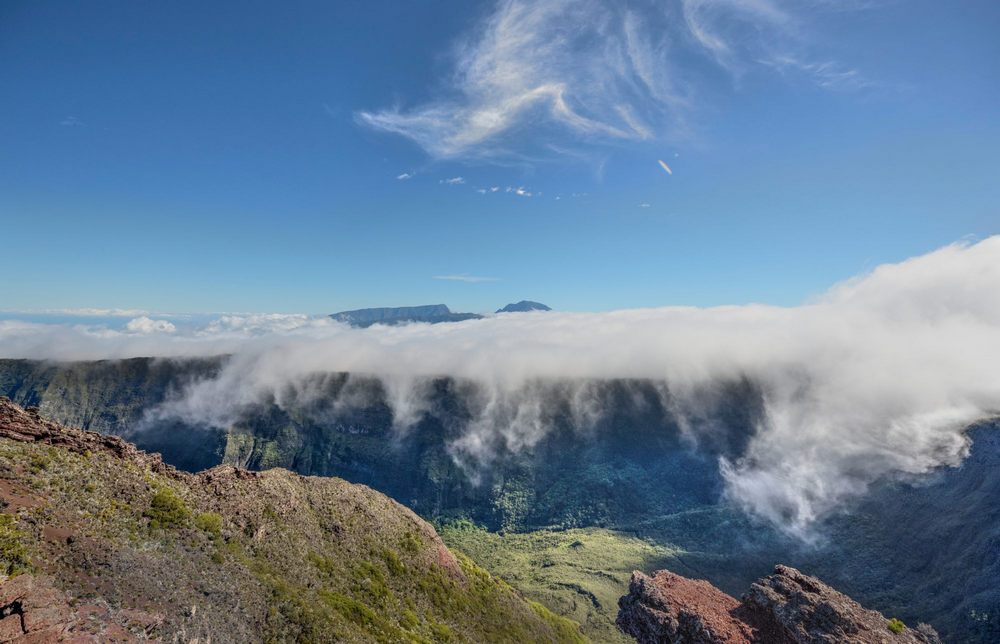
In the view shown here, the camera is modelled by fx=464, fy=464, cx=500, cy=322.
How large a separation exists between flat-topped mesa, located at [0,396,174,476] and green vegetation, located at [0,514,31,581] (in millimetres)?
30929

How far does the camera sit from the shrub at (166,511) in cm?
9188

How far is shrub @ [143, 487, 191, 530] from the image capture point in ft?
301

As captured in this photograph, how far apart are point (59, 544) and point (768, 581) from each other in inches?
5371

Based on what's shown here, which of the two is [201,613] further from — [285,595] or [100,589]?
[285,595]

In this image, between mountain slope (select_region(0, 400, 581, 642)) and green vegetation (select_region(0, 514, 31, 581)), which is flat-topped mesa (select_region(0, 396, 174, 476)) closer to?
mountain slope (select_region(0, 400, 581, 642))

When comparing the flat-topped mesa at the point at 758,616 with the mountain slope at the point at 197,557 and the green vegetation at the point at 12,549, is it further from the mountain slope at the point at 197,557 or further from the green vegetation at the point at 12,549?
the green vegetation at the point at 12,549

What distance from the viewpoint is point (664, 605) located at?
105m

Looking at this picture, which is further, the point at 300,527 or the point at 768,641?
the point at 300,527

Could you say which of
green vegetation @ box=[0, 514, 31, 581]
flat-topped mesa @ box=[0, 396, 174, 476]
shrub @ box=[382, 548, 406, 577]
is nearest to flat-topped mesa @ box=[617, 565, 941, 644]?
shrub @ box=[382, 548, 406, 577]

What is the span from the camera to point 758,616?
333 feet

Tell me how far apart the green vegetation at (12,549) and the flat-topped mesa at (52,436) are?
30.9 metres

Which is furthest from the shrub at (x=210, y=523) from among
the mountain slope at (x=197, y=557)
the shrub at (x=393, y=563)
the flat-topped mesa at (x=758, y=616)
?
the flat-topped mesa at (x=758, y=616)

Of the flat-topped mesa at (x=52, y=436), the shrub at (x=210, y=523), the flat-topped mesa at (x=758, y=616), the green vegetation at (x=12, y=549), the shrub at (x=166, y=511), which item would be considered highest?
the flat-topped mesa at (x=52, y=436)

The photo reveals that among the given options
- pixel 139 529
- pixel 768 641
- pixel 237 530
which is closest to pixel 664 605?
pixel 768 641
